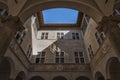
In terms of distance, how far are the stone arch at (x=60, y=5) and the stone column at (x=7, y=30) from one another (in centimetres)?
101

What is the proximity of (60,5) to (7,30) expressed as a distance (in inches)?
167

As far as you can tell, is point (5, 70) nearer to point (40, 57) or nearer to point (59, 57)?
point (40, 57)

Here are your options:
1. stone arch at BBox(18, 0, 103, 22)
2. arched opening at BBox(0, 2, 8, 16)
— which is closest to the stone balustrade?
arched opening at BBox(0, 2, 8, 16)

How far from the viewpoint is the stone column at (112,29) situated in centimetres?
494

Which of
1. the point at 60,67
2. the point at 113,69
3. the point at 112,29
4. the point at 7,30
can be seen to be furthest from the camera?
the point at 60,67

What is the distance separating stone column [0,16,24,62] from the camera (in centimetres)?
473

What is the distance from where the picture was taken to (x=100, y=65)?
10289mm

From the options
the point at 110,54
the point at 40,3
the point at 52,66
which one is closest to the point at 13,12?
the point at 40,3

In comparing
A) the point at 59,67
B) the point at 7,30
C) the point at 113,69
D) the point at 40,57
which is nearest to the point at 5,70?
the point at 40,57

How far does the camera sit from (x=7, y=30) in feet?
17.1

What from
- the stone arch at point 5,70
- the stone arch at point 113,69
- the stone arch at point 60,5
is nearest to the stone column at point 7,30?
the stone arch at point 60,5

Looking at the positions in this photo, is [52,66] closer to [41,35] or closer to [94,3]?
[41,35]

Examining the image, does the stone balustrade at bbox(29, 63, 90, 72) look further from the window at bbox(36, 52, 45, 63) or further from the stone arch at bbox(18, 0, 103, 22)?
the stone arch at bbox(18, 0, 103, 22)

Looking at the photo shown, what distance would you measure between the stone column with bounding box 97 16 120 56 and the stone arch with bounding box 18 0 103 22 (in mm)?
945
